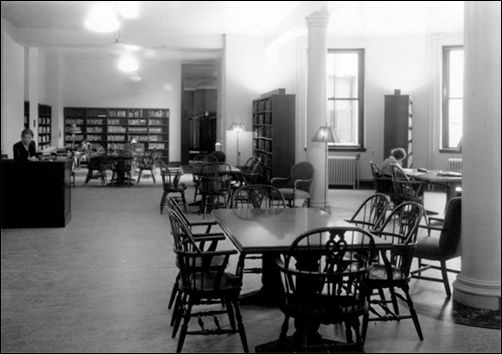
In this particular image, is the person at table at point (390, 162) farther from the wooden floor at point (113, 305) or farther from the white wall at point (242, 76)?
the white wall at point (242, 76)

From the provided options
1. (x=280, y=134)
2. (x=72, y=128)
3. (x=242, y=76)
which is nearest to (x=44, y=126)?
(x=72, y=128)

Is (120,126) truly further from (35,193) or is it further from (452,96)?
(35,193)

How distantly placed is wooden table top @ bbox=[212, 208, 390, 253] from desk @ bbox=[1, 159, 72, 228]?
3349mm

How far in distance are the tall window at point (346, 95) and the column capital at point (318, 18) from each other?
13.3 ft

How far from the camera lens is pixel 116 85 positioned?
60.1 feet

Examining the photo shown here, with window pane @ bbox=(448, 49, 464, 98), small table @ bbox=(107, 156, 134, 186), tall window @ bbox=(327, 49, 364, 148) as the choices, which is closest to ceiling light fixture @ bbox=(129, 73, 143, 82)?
small table @ bbox=(107, 156, 134, 186)

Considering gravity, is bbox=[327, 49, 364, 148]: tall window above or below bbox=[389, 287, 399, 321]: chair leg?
above

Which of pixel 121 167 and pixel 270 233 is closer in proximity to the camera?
pixel 270 233

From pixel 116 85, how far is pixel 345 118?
8.05 m

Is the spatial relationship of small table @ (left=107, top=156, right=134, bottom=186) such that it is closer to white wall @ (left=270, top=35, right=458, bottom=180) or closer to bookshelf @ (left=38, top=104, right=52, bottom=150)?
white wall @ (left=270, top=35, right=458, bottom=180)

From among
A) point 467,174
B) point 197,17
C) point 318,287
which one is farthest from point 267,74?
point 318,287

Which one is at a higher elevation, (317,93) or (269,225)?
(317,93)

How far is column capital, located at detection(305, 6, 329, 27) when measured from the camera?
8.92 meters

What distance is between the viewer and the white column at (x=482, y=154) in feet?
13.2
